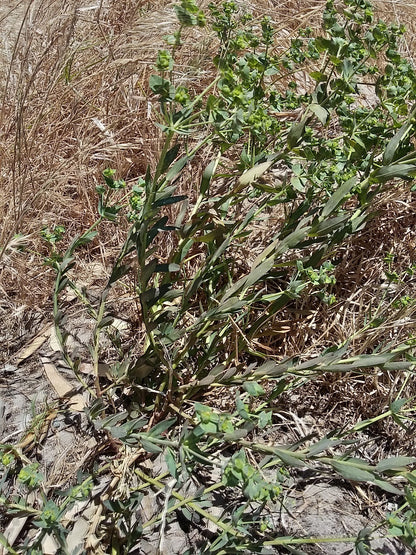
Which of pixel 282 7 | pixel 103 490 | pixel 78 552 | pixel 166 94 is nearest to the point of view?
pixel 166 94

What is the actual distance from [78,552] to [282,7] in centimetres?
230

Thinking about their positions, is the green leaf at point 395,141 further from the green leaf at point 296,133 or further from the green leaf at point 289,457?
the green leaf at point 289,457

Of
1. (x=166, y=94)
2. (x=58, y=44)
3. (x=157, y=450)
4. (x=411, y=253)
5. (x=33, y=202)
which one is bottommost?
(x=411, y=253)

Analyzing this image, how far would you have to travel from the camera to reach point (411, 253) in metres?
1.97

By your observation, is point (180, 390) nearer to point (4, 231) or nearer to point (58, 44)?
point (4, 231)

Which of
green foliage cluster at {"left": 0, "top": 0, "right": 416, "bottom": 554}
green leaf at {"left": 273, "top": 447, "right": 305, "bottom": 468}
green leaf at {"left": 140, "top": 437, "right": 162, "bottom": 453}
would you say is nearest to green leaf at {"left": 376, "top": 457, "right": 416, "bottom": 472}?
green foliage cluster at {"left": 0, "top": 0, "right": 416, "bottom": 554}

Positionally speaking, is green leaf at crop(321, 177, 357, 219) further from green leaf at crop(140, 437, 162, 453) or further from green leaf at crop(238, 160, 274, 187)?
green leaf at crop(140, 437, 162, 453)

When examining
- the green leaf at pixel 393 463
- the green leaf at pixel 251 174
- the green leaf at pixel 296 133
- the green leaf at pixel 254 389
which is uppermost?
the green leaf at pixel 296 133

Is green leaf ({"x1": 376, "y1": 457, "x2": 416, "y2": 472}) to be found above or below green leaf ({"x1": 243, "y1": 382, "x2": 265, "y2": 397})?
below

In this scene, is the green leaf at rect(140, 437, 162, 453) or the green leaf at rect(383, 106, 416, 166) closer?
the green leaf at rect(140, 437, 162, 453)

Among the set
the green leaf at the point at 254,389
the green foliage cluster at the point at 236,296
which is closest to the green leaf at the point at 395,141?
the green foliage cluster at the point at 236,296

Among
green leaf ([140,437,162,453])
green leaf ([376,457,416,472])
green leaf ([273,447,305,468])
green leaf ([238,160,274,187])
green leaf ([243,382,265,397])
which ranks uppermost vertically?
green leaf ([238,160,274,187])

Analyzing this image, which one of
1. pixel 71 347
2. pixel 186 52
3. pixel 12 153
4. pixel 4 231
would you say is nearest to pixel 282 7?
pixel 186 52

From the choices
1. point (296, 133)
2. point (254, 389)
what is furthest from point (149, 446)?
point (296, 133)
